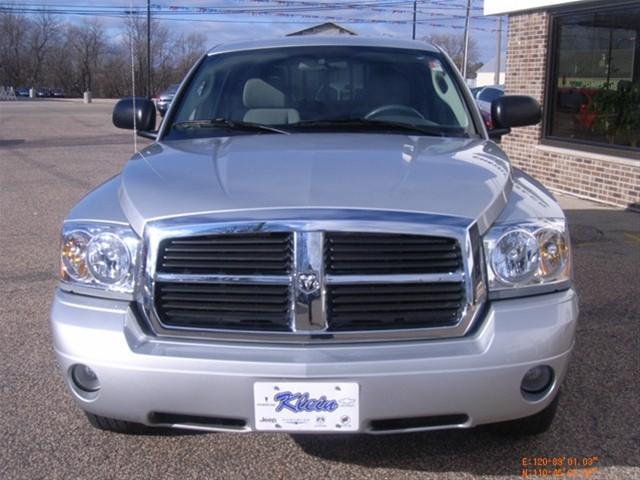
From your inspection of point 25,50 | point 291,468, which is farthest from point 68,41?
point 291,468

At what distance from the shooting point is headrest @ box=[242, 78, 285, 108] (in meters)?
4.09

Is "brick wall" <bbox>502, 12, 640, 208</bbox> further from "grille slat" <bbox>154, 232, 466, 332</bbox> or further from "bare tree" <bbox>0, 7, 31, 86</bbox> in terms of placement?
"bare tree" <bbox>0, 7, 31, 86</bbox>

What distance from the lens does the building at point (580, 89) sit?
9.46m

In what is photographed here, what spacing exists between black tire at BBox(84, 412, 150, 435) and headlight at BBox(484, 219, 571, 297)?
1565 millimetres

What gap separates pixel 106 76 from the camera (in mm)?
81375

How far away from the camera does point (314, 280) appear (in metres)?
2.56

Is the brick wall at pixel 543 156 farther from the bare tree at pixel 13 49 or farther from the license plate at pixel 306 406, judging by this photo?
the bare tree at pixel 13 49

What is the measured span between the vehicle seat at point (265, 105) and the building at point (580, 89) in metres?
6.25

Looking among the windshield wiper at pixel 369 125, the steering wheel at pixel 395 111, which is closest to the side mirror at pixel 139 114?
the windshield wiper at pixel 369 125

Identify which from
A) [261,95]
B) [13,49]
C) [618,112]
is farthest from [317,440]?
[13,49]

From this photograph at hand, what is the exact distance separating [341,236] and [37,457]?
1.66m

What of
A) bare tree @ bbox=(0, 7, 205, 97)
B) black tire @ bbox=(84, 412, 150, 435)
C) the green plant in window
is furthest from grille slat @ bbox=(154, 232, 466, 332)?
bare tree @ bbox=(0, 7, 205, 97)

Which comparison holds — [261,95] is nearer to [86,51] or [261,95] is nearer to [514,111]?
[514,111]

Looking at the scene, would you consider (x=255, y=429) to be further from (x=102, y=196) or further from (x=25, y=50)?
(x=25, y=50)
